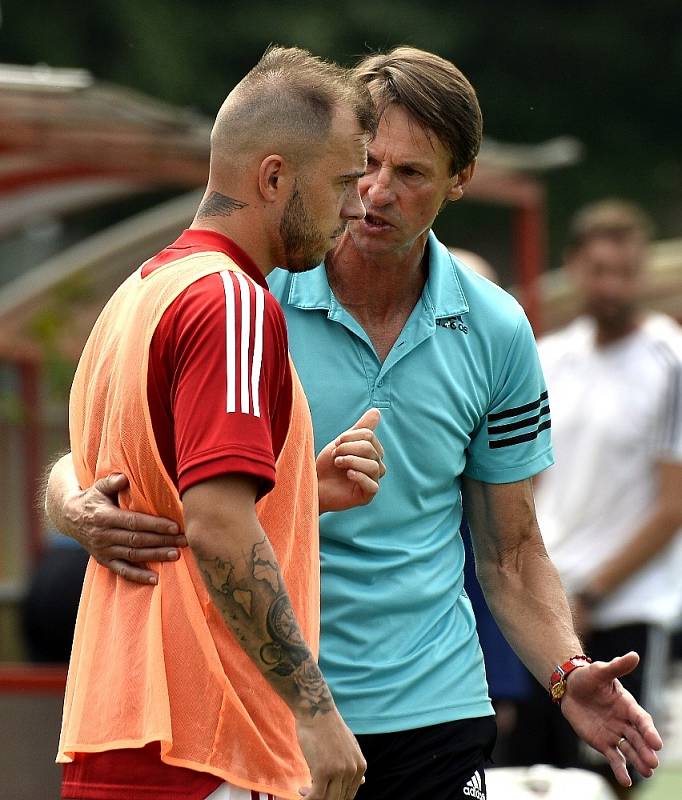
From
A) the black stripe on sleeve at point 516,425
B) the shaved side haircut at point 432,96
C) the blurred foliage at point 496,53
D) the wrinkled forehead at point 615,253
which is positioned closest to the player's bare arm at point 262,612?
the black stripe on sleeve at point 516,425

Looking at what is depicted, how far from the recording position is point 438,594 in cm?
342

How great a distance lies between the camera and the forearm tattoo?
8.21ft

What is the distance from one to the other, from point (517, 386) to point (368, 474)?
0.68m

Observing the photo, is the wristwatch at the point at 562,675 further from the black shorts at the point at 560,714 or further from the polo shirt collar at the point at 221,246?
the black shorts at the point at 560,714

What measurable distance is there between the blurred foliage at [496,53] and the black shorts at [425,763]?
728 inches

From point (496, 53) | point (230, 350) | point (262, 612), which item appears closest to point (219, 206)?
point (230, 350)

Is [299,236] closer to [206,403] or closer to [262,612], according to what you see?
[206,403]

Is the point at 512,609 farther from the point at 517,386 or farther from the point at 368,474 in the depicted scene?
the point at 368,474

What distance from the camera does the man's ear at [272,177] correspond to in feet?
9.04

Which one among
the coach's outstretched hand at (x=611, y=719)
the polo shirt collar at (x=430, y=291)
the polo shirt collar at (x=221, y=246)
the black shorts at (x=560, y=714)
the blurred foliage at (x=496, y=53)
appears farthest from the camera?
the blurred foliage at (x=496, y=53)

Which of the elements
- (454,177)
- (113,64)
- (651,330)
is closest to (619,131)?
(113,64)

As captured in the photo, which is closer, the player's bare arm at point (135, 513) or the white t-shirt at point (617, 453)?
the player's bare arm at point (135, 513)

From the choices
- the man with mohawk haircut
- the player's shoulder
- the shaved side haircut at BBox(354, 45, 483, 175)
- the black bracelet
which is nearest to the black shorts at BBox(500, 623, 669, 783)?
the black bracelet

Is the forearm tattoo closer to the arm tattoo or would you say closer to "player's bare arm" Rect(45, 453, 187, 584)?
"player's bare arm" Rect(45, 453, 187, 584)
